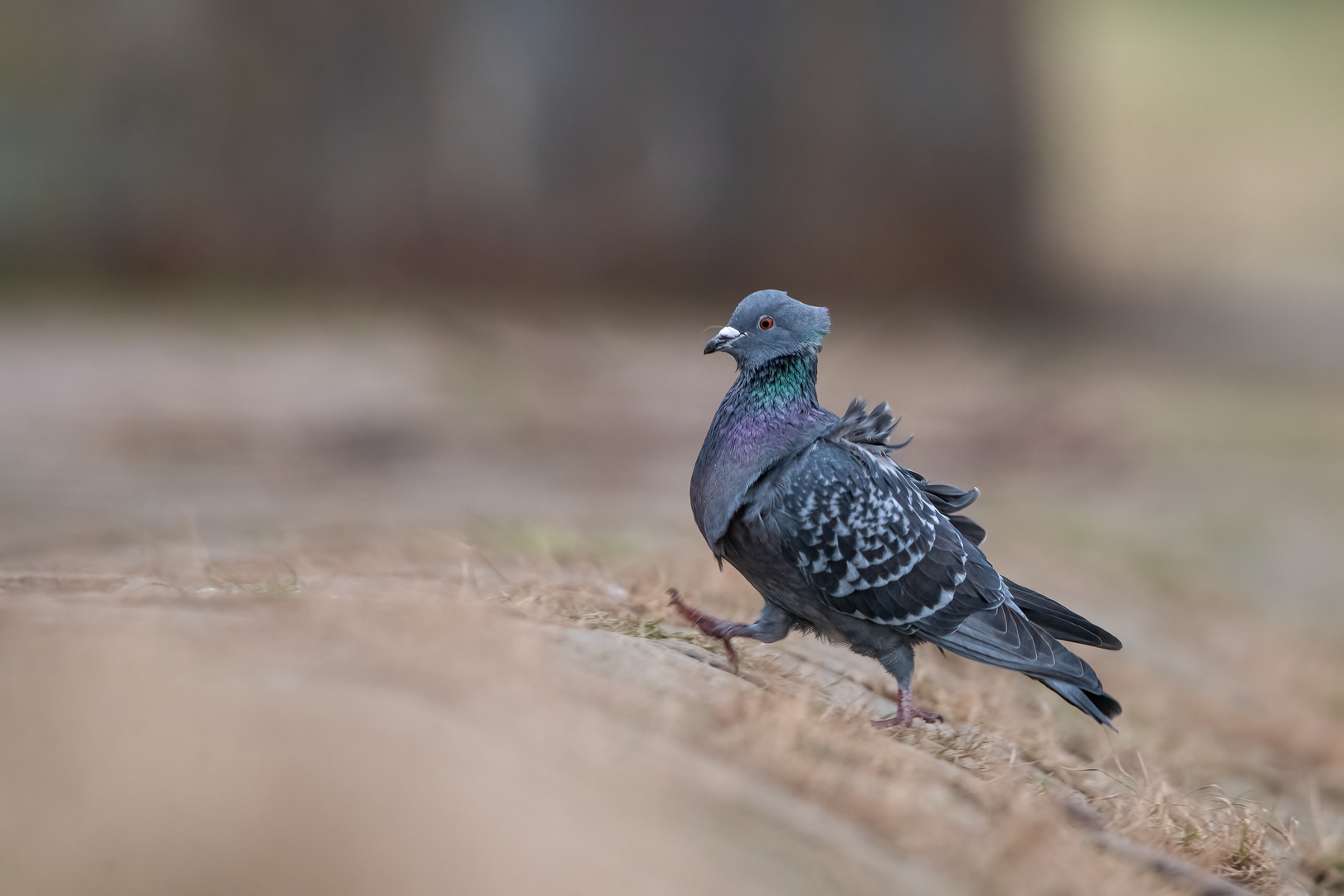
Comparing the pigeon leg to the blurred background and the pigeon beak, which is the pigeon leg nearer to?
the pigeon beak

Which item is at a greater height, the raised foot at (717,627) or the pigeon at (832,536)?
the pigeon at (832,536)

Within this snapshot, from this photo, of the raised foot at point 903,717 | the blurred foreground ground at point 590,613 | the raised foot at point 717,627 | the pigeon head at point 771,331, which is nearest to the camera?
the blurred foreground ground at point 590,613

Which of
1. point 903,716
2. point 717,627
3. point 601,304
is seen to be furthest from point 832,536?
point 601,304

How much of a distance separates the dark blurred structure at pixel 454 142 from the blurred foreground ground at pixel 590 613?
76 centimetres

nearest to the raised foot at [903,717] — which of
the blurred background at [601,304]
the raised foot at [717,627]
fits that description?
the raised foot at [717,627]

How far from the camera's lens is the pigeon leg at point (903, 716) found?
10.5ft

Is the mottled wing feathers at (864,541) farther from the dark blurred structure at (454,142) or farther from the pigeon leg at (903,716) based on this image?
the dark blurred structure at (454,142)

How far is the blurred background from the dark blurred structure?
0.10 feet

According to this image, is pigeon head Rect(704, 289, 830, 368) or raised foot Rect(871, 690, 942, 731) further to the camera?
pigeon head Rect(704, 289, 830, 368)

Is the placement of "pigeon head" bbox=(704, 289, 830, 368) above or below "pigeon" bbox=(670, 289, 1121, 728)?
above

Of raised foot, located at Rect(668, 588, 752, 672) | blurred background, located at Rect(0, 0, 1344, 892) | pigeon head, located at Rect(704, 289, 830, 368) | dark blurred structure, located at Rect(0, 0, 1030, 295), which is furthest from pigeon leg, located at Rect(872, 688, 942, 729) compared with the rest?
dark blurred structure, located at Rect(0, 0, 1030, 295)

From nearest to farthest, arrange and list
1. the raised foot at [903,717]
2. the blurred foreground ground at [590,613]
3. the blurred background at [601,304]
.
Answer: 1. the blurred foreground ground at [590,613]
2. the raised foot at [903,717]
3. the blurred background at [601,304]

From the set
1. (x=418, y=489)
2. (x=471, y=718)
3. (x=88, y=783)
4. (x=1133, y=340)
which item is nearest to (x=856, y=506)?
(x=471, y=718)

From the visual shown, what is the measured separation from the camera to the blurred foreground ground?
7.77 feet
